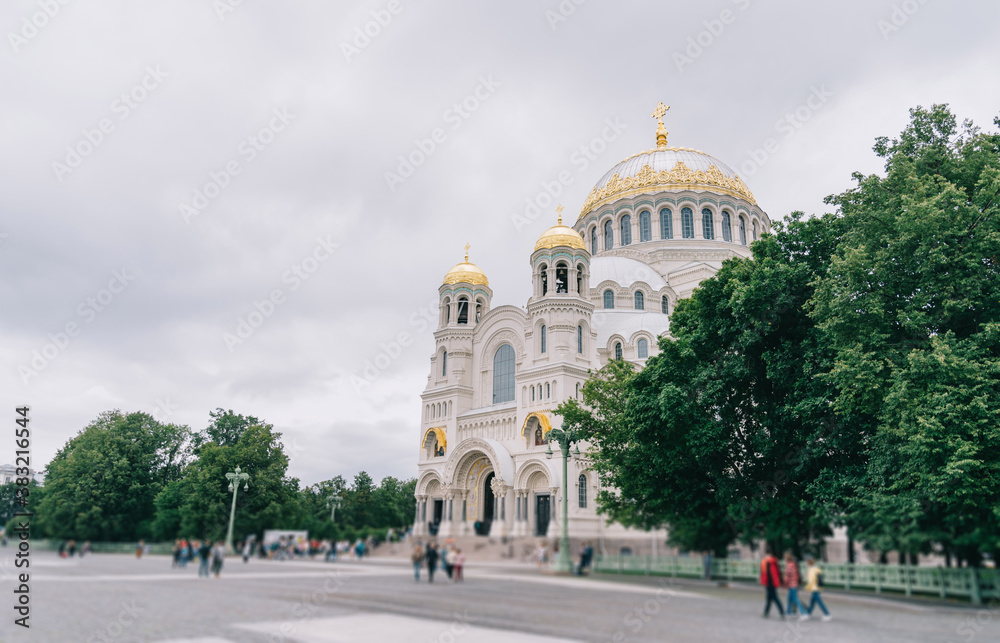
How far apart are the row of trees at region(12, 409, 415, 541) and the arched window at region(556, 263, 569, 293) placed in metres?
26.7

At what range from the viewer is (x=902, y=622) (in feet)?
33.6

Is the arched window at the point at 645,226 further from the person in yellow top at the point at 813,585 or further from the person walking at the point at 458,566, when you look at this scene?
the person in yellow top at the point at 813,585

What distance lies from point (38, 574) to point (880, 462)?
18.6 m

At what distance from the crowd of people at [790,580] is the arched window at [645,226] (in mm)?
46016

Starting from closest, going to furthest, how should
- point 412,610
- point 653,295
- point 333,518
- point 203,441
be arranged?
point 412,610
point 333,518
point 203,441
point 653,295

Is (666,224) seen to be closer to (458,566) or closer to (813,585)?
(458,566)

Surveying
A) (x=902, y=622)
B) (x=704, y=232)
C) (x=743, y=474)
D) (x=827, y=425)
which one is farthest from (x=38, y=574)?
(x=704, y=232)

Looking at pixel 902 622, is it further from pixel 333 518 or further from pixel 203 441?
pixel 203 441

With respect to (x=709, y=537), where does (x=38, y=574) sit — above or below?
below

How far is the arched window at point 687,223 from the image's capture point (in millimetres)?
54312

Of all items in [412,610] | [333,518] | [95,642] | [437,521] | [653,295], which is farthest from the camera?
[653,295]

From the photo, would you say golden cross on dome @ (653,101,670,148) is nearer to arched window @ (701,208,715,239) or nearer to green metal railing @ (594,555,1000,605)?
arched window @ (701,208,715,239)

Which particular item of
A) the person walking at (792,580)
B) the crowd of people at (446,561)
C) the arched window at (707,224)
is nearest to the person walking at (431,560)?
the crowd of people at (446,561)

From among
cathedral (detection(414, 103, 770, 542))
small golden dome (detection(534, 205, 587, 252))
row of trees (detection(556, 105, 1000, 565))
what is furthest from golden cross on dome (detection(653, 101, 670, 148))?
row of trees (detection(556, 105, 1000, 565))
